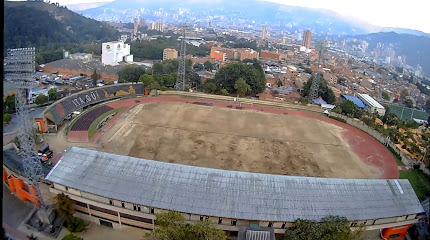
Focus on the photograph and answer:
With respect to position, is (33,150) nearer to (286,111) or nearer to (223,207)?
(223,207)

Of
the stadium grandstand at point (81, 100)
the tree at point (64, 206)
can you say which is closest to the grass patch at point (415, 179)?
the tree at point (64, 206)

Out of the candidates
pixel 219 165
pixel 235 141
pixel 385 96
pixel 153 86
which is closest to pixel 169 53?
pixel 153 86

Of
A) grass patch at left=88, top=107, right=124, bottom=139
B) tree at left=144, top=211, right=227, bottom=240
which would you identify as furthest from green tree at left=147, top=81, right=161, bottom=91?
tree at left=144, top=211, right=227, bottom=240

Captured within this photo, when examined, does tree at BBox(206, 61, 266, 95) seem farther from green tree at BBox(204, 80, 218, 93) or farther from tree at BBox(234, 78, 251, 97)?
tree at BBox(234, 78, 251, 97)

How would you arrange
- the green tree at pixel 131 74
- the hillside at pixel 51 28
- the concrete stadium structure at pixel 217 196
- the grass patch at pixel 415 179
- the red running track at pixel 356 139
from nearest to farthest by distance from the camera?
1. the concrete stadium structure at pixel 217 196
2. the grass patch at pixel 415 179
3. the red running track at pixel 356 139
4. the green tree at pixel 131 74
5. the hillside at pixel 51 28

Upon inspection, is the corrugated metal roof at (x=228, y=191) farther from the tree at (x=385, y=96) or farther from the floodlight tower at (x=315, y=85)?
the tree at (x=385, y=96)

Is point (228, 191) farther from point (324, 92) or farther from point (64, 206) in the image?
point (324, 92)
